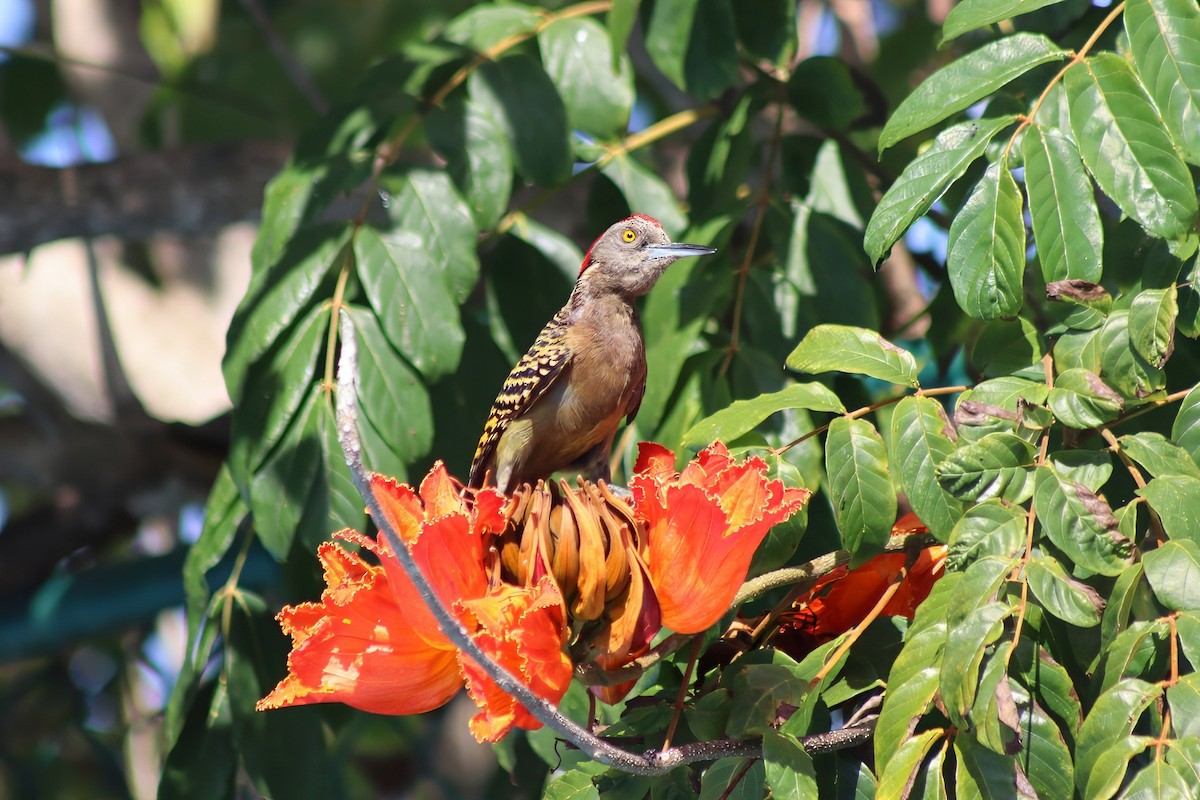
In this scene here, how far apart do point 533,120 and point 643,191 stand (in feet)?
1.49

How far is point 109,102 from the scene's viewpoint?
6945 millimetres

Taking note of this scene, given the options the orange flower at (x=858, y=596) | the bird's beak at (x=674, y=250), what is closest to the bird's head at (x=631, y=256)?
the bird's beak at (x=674, y=250)

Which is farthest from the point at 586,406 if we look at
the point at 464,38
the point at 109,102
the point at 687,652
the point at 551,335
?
the point at 109,102

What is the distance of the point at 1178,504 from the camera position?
2.02 meters

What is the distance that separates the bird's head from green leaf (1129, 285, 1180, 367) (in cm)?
122

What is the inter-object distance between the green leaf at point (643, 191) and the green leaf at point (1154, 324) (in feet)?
5.48

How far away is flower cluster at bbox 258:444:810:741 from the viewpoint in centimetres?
191

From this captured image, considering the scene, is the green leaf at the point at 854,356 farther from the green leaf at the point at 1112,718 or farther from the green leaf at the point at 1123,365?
the green leaf at the point at 1112,718

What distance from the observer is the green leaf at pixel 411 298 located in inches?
120

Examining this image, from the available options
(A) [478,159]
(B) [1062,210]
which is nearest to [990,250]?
(B) [1062,210]

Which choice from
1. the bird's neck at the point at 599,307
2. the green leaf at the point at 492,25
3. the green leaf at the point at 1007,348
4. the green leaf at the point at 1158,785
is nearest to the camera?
the green leaf at the point at 1158,785

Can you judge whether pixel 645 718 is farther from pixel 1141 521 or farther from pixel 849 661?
pixel 1141 521

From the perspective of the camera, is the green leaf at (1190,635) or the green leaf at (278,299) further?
the green leaf at (278,299)

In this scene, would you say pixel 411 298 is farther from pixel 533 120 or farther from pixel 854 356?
pixel 854 356
